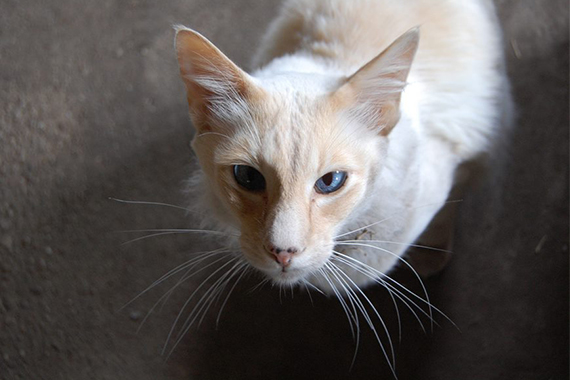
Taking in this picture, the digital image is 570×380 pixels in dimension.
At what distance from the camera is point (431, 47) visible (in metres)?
1.45

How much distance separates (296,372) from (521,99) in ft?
3.91

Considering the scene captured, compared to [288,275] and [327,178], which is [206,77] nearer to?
[327,178]

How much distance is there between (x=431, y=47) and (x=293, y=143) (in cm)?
63

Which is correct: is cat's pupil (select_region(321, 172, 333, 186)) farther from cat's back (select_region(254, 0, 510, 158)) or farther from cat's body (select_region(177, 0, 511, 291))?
cat's back (select_region(254, 0, 510, 158))

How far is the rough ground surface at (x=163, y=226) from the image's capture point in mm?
1647

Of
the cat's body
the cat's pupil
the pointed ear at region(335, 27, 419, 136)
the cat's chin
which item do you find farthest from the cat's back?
the cat's chin

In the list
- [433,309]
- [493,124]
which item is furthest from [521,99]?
[433,309]

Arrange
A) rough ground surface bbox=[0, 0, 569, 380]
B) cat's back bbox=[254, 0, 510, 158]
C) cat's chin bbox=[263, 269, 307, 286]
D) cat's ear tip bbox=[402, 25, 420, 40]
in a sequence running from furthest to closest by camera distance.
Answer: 1. rough ground surface bbox=[0, 0, 569, 380]
2. cat's back bbox=[254, 0, 510, 158]
3. cat's chin bbox=[263, 269, 307, 286]
4. cat's ear tip bbox=[402, 25, 420, 40]

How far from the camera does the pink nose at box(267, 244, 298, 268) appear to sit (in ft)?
3.35

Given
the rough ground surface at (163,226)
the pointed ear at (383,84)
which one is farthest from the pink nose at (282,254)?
the rough ground surface at (163,226)

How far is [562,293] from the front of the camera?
1.67 m

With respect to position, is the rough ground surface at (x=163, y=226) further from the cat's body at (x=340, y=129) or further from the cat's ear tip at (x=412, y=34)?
the cat's ear tip at (x=412, y=34)

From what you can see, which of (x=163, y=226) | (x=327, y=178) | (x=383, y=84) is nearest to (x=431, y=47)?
(x=383, y=84)

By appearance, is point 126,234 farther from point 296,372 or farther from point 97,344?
point 296,372
